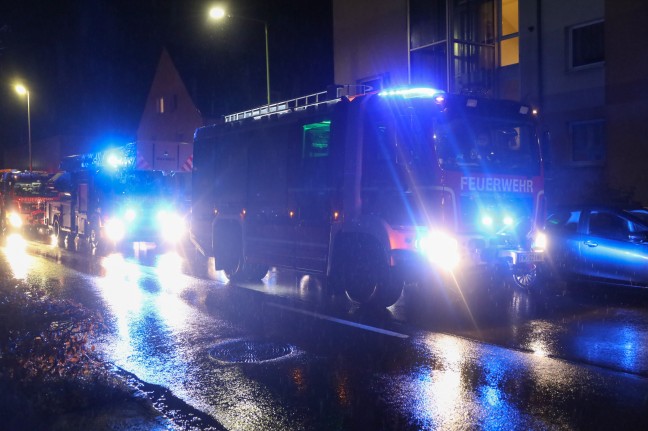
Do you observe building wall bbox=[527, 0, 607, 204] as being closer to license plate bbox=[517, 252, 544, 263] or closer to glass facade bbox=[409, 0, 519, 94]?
glass facade bbox=[409, 0, 519, 94]

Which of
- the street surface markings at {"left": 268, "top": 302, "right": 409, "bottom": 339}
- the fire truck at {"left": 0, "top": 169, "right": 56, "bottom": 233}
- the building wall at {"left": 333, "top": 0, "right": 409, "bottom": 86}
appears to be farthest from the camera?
the fire truck at {"left": 0, "top": 169, "right": 56, "bottom": 233}

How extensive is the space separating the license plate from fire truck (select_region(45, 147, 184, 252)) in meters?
14.3

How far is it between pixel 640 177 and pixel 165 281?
13.0 meters

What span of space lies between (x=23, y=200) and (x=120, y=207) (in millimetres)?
9802

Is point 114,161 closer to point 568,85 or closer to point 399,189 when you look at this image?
point 568,85

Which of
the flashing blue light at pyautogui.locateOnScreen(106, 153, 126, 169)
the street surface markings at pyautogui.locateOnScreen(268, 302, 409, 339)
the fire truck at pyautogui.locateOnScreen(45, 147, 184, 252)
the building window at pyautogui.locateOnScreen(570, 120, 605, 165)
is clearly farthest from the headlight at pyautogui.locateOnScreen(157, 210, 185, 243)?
the building window at pyautogui.locateOnScreen(570, 120, 605, 165)

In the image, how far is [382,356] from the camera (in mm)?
7160

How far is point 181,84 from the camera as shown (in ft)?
152

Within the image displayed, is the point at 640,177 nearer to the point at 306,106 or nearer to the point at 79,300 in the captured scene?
the point at 306,106

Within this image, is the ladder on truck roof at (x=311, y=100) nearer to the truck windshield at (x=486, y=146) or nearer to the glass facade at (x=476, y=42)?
the truck windshield at (x=486, y=146)

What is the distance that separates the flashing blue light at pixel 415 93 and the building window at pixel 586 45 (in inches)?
495

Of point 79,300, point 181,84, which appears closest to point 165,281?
point 79,300

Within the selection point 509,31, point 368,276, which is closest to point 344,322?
point 368,276

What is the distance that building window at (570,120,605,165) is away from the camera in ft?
65.4
